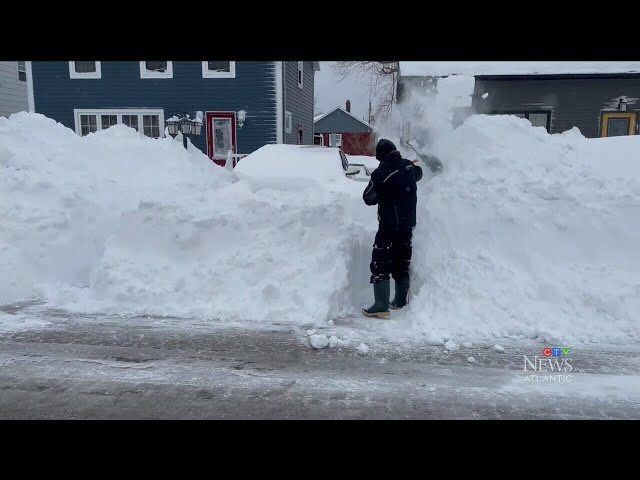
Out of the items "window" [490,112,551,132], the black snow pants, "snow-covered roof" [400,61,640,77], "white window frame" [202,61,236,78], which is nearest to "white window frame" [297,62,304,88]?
"white window frame" [202,61,236,78]

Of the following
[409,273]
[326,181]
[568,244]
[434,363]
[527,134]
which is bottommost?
[434,363]

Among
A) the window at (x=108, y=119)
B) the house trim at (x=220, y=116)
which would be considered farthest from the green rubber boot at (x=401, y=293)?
the window at (x=108, y=119)

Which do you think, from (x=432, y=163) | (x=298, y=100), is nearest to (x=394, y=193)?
(x=432, y=163)

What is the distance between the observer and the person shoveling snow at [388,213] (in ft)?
18.1

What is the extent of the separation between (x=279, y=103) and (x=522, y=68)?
7.70 m

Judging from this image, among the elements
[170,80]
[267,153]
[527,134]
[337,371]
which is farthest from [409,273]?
[170,80]

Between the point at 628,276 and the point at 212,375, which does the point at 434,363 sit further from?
the point at 628,276

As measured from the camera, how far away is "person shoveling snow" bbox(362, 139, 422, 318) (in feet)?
18.1

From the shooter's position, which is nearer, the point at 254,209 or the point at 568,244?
the point at 568,244

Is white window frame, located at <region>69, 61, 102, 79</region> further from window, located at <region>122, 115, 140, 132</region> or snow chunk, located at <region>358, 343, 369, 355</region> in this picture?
snow chunk, located at <region>358, 343, 369, 355</region>

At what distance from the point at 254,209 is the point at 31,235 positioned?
9.72ft

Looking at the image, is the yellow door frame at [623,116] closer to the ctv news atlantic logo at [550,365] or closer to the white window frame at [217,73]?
the white window frame at [217,73]

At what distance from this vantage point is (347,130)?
130ft

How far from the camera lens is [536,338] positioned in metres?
4.83
